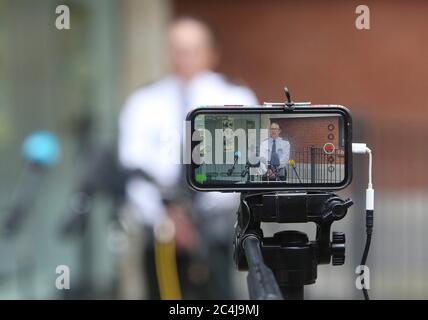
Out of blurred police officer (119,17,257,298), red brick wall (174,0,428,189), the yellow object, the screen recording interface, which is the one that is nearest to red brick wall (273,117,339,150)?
the screen recording interface

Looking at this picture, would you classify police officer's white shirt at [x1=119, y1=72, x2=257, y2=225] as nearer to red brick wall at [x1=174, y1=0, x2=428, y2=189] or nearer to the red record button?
the red record button

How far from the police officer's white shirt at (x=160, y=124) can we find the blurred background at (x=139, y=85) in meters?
0.79

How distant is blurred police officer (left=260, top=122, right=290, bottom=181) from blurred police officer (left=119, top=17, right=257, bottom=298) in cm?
143

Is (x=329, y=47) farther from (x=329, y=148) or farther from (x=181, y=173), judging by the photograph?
(x=329, y=148)

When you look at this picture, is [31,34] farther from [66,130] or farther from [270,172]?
[270,172]

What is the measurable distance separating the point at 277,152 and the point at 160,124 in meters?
1.91

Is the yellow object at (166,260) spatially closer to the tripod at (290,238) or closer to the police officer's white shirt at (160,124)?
the police officer's white shirt at (160,124)

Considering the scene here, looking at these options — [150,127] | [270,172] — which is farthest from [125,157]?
[270,172]

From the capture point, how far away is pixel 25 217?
5.45m

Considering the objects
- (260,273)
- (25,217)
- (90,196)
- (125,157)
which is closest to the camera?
(260,273)

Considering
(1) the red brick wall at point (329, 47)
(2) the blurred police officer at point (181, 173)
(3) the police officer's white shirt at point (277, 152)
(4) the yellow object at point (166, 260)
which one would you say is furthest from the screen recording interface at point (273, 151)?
(1) the red brick wall at point (329, 47)

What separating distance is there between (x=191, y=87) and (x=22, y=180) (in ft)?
8.07

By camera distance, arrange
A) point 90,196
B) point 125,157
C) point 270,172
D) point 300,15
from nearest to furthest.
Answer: point 270,172 → point 125,157 → point 90,196 → point 300,15

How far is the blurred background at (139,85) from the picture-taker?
17.6 ft
